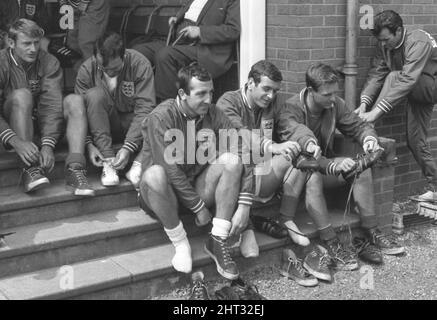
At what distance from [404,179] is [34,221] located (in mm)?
3627

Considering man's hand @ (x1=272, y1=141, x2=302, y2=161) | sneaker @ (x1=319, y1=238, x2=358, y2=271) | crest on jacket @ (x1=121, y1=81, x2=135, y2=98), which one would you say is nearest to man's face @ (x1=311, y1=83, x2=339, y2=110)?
man's hand @ (x1=272, y1=141, x2=302, y2=161)

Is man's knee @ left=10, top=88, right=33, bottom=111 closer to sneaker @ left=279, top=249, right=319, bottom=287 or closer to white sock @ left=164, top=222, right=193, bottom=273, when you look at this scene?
white sock @ left=164, top=222, right=193, bottom=273

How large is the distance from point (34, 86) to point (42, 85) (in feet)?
0.18

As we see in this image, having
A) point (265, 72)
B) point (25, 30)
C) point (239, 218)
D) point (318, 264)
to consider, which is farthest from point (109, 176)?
point (318, 264)

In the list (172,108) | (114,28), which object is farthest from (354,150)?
(114,28)

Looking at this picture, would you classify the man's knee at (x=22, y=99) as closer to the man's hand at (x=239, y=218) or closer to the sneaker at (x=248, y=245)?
the man's hand at (x=239, y=218)

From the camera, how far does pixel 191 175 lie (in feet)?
14.1

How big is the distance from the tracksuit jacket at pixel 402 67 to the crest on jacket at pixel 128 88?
1.96 m

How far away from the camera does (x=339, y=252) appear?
4.67m

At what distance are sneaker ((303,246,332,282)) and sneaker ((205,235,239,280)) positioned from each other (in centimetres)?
62

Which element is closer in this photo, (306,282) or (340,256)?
(306,282)

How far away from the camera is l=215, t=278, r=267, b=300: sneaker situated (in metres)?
3.92

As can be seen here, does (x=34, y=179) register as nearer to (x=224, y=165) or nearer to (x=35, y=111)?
(x=35, y=111)

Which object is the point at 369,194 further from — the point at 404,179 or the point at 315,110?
the point at 404,179
